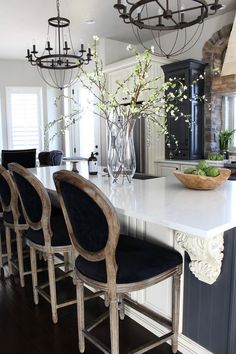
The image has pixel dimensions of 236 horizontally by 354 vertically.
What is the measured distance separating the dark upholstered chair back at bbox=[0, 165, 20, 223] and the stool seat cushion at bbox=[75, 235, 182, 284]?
102cm

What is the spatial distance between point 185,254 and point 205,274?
0.63 feet

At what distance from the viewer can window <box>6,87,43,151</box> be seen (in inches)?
308

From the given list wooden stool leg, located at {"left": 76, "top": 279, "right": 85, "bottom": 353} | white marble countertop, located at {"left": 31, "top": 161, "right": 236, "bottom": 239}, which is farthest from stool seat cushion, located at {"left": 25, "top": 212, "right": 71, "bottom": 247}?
wooden stool leg, located at {"left": 76, "top": 279, "right": 85, "bottom": 353}

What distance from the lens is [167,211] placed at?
4.93 ft

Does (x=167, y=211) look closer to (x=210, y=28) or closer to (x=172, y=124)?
(x=172, y=124)

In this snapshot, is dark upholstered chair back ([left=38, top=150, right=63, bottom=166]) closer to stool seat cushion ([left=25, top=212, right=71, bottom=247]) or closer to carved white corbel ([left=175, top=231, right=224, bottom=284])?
stool seat cushion ([left=25, top=212, right=71, bottom=247])

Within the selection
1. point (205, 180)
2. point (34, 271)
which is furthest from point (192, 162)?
point (34, 271)

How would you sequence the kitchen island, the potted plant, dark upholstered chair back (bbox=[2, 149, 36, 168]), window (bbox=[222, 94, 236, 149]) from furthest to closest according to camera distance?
dark upholstered chair back (bbox=[2, 149, 36, 168]) → window (bbox=[222, 94, 236, 149]) → the potted plant → the kitchen island

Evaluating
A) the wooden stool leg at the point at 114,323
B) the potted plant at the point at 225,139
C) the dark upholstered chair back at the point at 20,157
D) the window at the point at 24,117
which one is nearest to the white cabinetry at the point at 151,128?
the potted plant at the point at 225,139

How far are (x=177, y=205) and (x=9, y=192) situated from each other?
1.54 meters

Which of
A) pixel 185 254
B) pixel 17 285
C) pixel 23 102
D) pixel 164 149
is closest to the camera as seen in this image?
pixel 185 254

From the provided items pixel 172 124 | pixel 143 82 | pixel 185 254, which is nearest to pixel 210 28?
pixel 172 124

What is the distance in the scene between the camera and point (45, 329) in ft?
7.14

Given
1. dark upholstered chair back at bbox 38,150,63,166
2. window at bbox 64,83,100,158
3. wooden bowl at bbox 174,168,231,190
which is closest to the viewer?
wooden bowl at bbox 174,168,231,190
